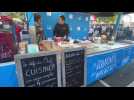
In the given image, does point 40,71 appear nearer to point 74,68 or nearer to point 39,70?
point 39,70

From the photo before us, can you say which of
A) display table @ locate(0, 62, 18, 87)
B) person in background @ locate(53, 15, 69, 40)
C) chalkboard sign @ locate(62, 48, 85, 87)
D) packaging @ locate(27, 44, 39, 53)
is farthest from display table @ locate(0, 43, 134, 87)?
person in background @ locate(53, 15, 69, 40)

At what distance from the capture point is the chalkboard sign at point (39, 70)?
1590 millimetres

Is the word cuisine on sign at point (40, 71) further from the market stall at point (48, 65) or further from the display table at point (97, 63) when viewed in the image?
the display table at point (97, 63)

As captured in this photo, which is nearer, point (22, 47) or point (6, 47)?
point (6, 47)

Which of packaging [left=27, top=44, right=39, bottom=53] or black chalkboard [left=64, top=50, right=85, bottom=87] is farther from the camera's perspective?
black chalkboard [left=64, top=50, right=85, bottom=87]

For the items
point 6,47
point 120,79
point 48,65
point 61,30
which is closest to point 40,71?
point 48,65

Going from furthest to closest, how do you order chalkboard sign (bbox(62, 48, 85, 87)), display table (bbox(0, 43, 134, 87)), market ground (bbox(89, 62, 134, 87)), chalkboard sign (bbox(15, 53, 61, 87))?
market ground (bbox(89, 62, 134, 87))
chalkboard sign (bbox(62, 48, 85, 87))
display table (bbox(0, 43, 134, 87))
chalkboard sign (bbox(15, 53, 61, 87))

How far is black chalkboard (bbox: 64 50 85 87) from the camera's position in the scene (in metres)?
1.96

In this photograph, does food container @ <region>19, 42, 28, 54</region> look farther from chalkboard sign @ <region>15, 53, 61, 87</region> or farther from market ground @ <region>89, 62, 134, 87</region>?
market ground @ <region>89, 62, 134, 87</region>

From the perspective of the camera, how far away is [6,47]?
5.45 ft

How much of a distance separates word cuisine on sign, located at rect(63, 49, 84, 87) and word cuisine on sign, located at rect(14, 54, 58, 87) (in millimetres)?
164

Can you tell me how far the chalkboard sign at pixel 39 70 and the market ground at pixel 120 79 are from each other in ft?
3.04

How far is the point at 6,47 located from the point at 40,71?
42cm
